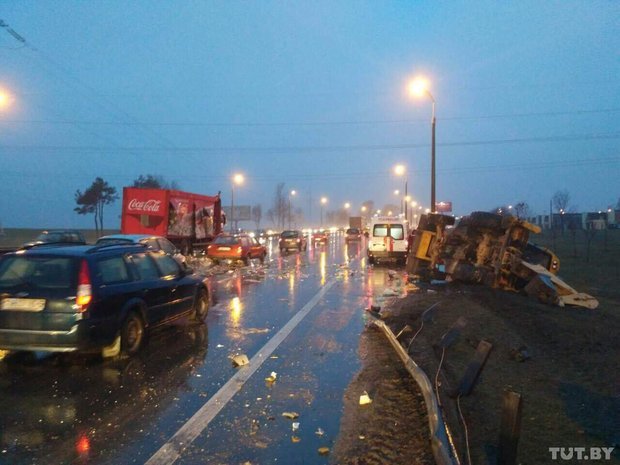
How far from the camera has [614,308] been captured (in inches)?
502

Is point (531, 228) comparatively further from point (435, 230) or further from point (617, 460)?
point (617, 460)

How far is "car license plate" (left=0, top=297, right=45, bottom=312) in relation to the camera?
706cm

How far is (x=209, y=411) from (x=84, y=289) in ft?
8.97

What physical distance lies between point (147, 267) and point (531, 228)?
1045cm

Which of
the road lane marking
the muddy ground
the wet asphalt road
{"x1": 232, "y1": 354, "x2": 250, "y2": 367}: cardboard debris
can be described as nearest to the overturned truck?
the muddy ground

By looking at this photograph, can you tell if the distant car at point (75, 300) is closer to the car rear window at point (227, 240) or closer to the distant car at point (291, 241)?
the car rear window at point (227, 240)

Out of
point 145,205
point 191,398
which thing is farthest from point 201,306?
point 145,205

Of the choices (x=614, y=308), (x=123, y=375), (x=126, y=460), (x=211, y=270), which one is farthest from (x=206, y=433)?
(x=211, y=270)

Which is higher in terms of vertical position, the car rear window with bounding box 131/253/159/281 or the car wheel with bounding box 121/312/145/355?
the car rear window with bounding box 131/253/159/281

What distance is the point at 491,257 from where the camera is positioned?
15.1m

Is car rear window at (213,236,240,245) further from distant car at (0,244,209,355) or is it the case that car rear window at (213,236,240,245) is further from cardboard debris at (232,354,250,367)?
cardboard debris at (232,354,250,367)

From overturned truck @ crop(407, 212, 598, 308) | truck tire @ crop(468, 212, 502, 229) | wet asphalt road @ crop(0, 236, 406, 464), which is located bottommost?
wet asphalt road @ crop(0, 236, 406, 464)

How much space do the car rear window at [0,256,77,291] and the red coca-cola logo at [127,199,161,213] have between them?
20.6 meters

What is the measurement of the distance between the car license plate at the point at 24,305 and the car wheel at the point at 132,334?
1.17 meters
